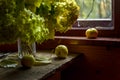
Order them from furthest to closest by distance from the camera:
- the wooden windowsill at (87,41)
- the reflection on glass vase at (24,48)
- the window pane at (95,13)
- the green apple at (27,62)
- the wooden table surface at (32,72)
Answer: the window pane at (95,13)
the wooden windowsill at (87,41)
the reflection on glass vase at (24,48)
the green apple at (27,62)
the wooden table surface at (32,72)

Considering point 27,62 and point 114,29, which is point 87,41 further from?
point 27,62

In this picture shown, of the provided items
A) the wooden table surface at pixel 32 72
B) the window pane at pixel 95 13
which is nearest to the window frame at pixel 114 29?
the window pane at pixel 95 13

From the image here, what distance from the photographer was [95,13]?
5.43 ft

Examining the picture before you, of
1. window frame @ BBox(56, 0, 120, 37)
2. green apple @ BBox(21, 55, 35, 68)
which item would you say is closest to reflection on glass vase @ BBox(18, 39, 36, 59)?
green apple @ BBox(21, 55, 35, 68)

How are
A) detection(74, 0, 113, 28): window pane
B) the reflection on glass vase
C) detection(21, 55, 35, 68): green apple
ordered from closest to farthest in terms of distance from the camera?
detection(21, 55, 35, 68): green apple < the reflection on glass vase < detection(74, 0, 113, 28): window pane

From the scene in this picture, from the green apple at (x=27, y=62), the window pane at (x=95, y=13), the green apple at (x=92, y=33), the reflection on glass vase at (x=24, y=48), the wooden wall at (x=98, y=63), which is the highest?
A: the window pane at (x=95, y=13)

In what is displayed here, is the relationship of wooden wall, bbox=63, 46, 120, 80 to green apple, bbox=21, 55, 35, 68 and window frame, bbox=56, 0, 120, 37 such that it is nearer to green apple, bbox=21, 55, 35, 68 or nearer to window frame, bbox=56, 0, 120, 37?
window frame, bbox=56, 0, 120, 37

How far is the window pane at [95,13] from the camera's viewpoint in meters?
1.61

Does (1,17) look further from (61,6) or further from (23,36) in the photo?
(61,6)

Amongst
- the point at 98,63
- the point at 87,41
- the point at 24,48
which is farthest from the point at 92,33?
the point at 24,48

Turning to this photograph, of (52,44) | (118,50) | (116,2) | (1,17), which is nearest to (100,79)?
(118,50)

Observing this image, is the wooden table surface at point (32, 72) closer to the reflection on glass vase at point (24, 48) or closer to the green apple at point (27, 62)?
the green apple at point (27, 62)

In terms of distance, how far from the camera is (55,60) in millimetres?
1361

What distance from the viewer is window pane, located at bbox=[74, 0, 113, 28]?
1609 millimetres
